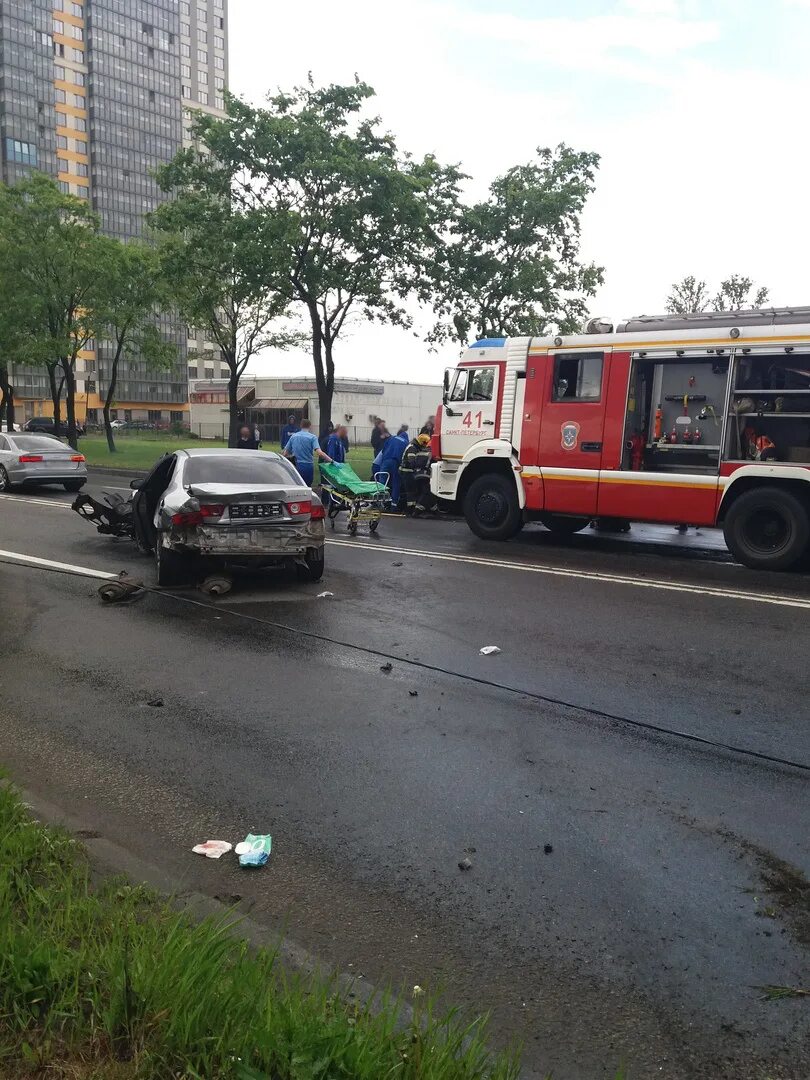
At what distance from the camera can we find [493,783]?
4.73 m

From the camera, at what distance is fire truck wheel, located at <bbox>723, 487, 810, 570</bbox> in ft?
38.0

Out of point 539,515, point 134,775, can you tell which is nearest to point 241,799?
point 134,775

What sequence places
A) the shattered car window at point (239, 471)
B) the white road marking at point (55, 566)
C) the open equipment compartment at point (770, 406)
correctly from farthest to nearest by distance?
the open equipment compartment at point (770, 406) → the white road marking at point (55, 566) → the shattered car window at point (239, 471)

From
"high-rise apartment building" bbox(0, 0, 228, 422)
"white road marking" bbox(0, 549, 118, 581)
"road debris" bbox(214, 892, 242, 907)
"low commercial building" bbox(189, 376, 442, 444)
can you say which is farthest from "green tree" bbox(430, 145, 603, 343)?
"high-rise apartment building" bbox(0, 0, 228, 422)

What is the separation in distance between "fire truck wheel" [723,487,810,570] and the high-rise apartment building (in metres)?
102

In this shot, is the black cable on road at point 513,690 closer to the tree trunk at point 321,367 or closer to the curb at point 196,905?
the curb at point 196,905

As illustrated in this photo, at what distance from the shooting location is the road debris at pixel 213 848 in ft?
12.9

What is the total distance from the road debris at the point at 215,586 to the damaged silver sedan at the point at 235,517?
24 cm

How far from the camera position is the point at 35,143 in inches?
4353

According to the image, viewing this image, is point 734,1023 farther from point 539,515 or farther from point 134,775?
point 539,515

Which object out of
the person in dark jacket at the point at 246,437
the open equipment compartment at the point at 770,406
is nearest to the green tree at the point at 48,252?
the person in dark jacket at the point at 246,437

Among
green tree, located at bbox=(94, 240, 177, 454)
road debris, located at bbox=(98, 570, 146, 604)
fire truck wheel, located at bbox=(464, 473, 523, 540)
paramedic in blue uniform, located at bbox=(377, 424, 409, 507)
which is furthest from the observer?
green tree, located at bbox=(94, 240, 177, 454)

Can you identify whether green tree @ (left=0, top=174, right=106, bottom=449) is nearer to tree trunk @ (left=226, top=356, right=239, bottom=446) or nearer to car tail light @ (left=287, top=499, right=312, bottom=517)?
tree trunk @ (left=226, top=356, right=239, bottom=446)

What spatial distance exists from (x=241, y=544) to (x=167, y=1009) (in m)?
7.31
